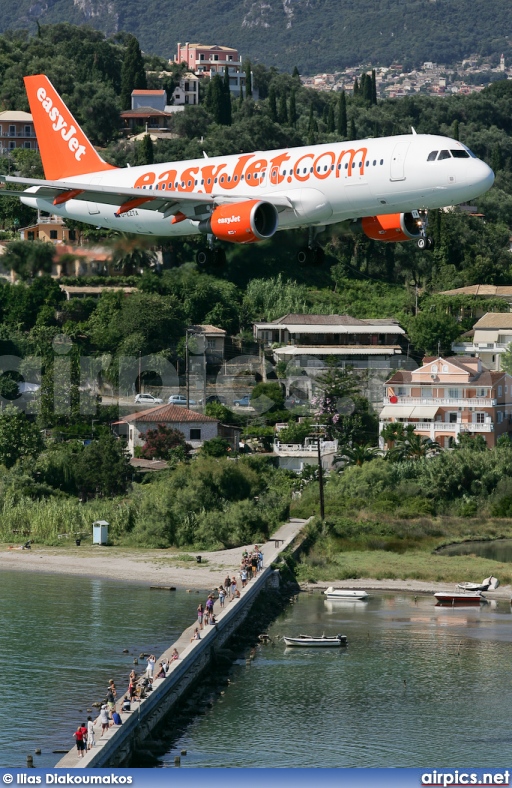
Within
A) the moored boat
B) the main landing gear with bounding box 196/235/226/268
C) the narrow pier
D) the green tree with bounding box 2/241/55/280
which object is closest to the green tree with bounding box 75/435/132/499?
the narrow pier

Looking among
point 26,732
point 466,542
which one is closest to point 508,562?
point 466,542

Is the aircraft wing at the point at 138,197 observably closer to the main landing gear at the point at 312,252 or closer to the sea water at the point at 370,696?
the main landing gear at the point at 312,252

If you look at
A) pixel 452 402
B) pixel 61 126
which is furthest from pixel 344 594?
pixel 452 402

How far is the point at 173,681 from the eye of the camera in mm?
72750

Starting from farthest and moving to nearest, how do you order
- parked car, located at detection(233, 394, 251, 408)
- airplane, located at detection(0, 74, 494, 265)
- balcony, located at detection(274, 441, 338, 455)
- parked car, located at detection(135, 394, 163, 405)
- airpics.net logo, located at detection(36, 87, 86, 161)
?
parked car, located at detection(233, 394, 251, 408)
parked car, located at detection(135, 394, 163, 405)
balcony, located at detection(274, 441, 338, 455)
airpics.net logo, located at detection(36, 87, 86, 161)
airplane, located at detection(0, 74, 494, 265)

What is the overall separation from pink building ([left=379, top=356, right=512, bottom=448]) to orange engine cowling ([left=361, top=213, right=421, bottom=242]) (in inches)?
2930

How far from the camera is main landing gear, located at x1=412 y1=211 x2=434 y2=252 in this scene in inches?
2344

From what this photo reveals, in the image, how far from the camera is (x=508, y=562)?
111 m

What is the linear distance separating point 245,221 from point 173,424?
71.4 metres

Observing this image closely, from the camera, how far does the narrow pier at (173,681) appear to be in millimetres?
60050

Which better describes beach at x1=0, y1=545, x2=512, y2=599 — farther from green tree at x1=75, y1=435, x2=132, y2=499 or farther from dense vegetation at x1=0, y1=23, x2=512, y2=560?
green tree at x1=75, y1=435, x2=132, y2=499

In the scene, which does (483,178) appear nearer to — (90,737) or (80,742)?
(90,737)

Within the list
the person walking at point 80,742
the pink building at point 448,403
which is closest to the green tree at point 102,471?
the pink building at point 448,403

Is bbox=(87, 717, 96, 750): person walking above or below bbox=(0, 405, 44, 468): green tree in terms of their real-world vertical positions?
below
